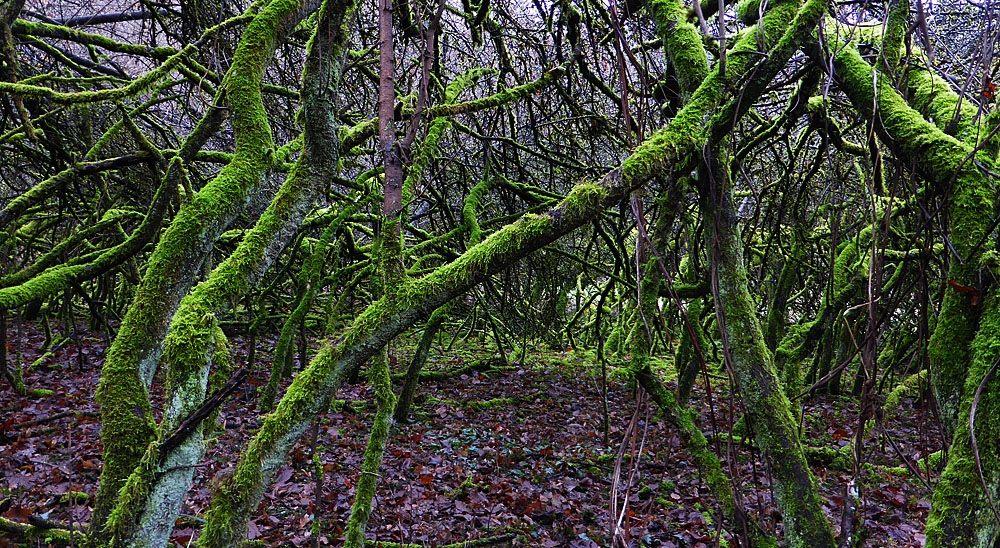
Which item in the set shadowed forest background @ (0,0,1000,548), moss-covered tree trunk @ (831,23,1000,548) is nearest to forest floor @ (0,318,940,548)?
shadowed forest background @ (0,0,1000,548)

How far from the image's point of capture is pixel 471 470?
5.20 metres

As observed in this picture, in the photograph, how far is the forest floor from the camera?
12.9 feet

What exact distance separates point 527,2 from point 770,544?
230 inches

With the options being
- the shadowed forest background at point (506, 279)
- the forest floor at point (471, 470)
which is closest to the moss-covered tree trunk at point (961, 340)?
the shadowed forest background at point (506, 279)

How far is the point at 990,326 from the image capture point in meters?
1.44

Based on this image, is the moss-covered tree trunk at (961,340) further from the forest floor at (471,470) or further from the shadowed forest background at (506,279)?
the forest floor at (471,470)

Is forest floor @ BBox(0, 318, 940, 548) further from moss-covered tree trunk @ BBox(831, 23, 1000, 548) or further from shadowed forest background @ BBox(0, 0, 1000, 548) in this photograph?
moss-covered tree trunk @ BBox(831, 23, 1000, 548)

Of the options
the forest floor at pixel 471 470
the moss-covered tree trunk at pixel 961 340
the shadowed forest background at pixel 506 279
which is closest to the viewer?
the moss-covered tree trunk at pixel 961 340

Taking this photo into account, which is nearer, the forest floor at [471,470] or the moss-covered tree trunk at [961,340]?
the moss-covered tree trunk at [961,340]

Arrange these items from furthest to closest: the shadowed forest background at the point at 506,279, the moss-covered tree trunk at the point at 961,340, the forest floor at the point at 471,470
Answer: the forest floor at the point at 471,470 → the shadowed forest background at the point at 506,279 → the moss-covered tree trunk at the point at 961,340

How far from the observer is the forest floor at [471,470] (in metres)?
3.93

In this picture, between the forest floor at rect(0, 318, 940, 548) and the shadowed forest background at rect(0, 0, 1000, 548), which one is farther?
the forest floor at rect(0, 318, 940, 548)

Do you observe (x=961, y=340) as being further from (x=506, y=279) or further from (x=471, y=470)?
(x=471, y=470)

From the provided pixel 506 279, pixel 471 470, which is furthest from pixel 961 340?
pixel 471 470
